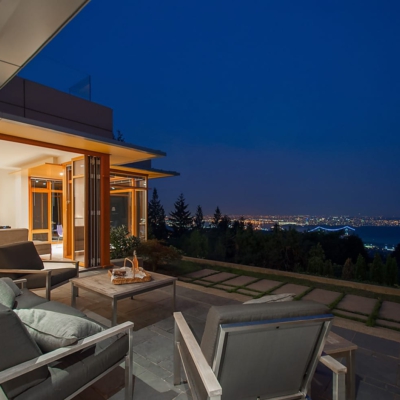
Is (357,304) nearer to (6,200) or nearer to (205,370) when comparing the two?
(205,370)

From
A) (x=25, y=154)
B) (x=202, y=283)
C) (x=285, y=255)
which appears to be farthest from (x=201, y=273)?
(x=25, y=154)

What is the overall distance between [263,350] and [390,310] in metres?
3.50

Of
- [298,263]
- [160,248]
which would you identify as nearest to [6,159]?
[160,248]

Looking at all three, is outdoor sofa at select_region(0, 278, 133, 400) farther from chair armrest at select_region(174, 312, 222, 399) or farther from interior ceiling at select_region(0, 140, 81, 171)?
interior ceiling at select_region(0, 140, 81, 171)

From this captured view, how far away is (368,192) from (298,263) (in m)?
39.4

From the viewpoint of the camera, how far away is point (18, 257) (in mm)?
3766

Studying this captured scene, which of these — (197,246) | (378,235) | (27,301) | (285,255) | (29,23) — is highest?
(29,23)

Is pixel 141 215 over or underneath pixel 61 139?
underneath

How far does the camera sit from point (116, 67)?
60438mm

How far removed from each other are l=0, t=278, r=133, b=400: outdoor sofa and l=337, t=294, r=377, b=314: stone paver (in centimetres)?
341

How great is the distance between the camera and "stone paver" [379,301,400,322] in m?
3.71

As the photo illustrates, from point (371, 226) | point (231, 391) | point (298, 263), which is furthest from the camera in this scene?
point (371, 226)

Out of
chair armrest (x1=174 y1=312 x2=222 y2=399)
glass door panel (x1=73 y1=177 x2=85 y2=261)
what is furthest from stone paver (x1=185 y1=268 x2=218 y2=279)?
chair armrest (x1=174 y1=312 x2=222 y2=399)

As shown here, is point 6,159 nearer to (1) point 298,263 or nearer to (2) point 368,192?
(1) point 298,263
